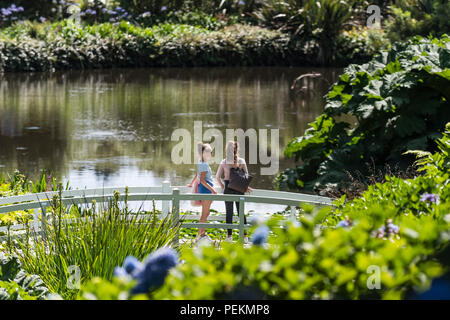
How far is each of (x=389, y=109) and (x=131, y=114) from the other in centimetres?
905

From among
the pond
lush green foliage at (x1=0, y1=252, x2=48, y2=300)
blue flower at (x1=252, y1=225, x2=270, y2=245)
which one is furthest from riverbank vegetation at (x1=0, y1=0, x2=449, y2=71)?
blue flower at (x1=252, y1=225, x2=270, y2=245)

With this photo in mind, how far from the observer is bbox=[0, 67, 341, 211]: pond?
11703mm

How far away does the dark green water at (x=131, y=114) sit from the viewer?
38.5 feet

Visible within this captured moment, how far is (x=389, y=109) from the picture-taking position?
28.2 feet

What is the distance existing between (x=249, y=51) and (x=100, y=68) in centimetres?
536

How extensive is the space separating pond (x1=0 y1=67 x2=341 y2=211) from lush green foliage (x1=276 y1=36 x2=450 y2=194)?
1.35 m

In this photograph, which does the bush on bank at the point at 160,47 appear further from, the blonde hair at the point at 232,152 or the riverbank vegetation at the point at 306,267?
the riverbank vegetation at the point at 306,267

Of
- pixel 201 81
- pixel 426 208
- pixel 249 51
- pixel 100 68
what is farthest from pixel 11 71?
pixel 426 208

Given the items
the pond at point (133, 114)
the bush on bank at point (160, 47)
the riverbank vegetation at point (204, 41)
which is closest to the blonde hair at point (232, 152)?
the pond at point (133, 114)

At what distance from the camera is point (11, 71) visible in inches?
957

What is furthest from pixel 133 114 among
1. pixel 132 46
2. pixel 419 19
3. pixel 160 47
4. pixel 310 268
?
pixel 310 268

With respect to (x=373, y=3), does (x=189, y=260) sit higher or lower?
lower

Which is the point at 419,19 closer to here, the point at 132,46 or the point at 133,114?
the point at 133,114

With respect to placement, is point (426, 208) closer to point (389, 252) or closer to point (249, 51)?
point (389, 252)
